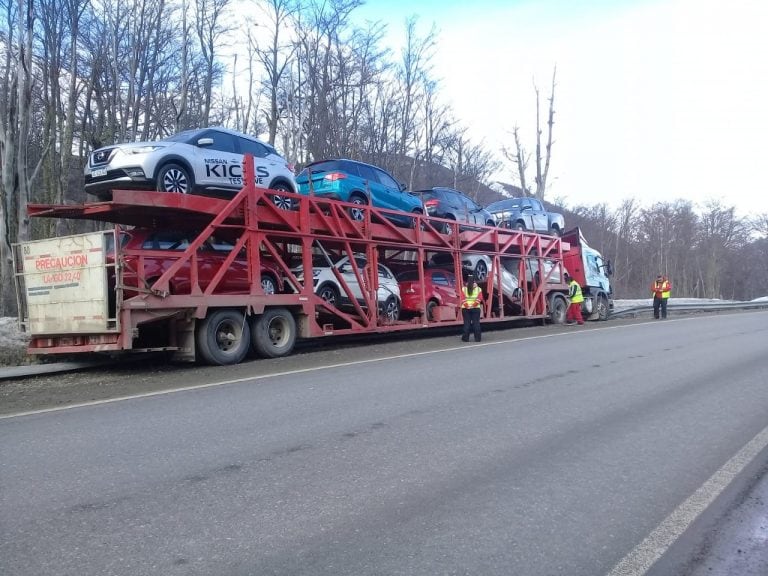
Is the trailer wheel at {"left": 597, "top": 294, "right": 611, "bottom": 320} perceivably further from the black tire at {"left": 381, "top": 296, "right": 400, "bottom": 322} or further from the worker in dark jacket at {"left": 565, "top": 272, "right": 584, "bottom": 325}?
the black tire at {"left": 381, "top": 296, "right": 400, "bottom": 322}

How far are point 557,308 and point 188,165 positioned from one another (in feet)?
45.7

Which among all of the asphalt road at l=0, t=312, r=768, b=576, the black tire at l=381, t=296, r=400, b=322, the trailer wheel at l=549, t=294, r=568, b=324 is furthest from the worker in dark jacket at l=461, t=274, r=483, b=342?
the trailer wheel at l=549, t=294, r=568, b=324

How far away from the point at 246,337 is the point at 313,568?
340 inches

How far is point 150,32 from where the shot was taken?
25797 millimetres

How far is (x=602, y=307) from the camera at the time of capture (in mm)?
24016

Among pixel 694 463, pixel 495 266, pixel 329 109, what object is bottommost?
pixel 694 463

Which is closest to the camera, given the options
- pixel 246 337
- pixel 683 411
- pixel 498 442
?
pixel 498 442

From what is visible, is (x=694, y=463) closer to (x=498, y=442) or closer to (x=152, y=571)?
(x=498, y=442)

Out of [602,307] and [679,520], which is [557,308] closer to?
[602,307]

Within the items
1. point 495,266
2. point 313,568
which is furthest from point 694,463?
point 495,266

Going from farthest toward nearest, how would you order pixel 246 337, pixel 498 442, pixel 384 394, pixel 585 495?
pixel 246 337 < pixel 384 394 < pixel 498 442 < pixel 585 495

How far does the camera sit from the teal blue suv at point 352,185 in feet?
48.0

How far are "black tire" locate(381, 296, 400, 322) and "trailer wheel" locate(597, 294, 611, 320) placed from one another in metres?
10.9

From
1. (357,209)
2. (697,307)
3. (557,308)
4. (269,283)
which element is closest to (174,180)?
(269,283)
